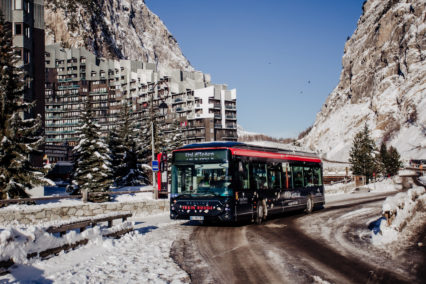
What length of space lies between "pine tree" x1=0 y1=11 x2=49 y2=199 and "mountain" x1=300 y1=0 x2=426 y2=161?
11376 cm

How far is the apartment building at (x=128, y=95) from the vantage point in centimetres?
11225

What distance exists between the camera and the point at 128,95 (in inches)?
5241

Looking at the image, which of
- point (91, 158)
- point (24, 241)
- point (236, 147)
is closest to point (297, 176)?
point (236, 147)

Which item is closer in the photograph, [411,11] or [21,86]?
[21,86]

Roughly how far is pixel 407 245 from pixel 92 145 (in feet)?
93.9

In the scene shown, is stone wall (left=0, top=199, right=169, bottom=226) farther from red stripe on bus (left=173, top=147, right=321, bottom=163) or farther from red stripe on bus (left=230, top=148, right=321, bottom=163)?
red stripe on bus (left=230, top=148, right=321, bottom=163)

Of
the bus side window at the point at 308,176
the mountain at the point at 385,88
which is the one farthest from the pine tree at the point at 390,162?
the bus side window at the point at 308,176

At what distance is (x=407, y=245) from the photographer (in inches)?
441

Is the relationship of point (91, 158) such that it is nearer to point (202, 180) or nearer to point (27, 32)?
point (27, 32)

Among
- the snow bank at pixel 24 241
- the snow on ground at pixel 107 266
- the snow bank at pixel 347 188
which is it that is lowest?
the snow bank at pixel 347 188

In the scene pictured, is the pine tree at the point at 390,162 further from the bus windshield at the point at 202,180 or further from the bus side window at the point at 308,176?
the bus windshield at the point at 202,180

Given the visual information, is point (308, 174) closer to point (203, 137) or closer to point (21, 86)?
point (21, 86)

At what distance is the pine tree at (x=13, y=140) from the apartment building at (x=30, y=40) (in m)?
12.1

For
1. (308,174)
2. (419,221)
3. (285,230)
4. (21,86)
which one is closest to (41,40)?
(21,86)
